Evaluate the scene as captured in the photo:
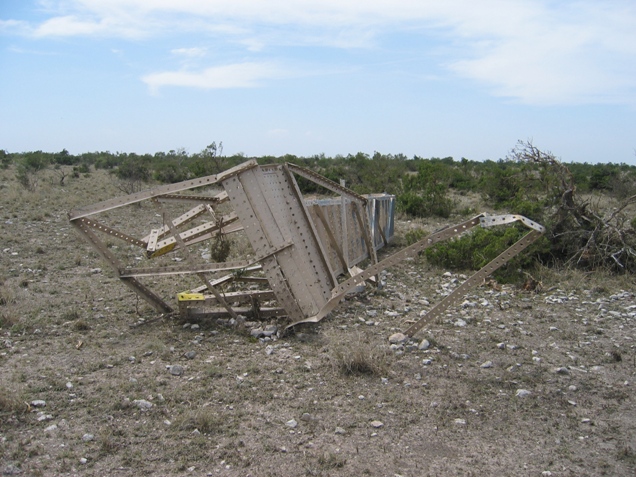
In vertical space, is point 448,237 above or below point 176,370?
above

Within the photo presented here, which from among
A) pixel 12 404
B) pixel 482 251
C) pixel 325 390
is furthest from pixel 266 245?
pixel 482 251

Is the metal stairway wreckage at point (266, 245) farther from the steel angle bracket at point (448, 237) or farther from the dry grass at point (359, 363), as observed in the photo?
the dry grass at point (359, 363)

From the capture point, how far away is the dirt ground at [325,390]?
3748 mm

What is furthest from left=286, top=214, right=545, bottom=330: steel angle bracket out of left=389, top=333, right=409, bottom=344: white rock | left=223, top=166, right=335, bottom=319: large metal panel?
left=223, top=166, right=335, bottom=319: large metal panel

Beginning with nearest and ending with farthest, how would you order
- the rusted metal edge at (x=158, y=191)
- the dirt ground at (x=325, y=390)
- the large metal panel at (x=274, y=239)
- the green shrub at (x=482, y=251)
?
1. the dirt ground at (x=325, y=390)
2. the rusted metal edge at (x=158, y=191)
3. the large metal panel at (x=274, y=239)
4. the green shrub at (x=482, y=251)

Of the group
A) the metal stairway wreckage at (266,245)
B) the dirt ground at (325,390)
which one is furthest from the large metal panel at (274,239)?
the dirt ground at (325,390)

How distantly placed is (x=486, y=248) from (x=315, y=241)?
3877 mm

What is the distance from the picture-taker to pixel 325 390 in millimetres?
4805

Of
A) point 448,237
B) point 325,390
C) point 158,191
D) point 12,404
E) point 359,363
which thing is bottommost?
point 325,390

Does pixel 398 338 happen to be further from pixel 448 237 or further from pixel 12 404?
pixel 12 404

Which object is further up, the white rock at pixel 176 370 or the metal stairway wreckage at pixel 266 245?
the metal stairway wreckage at pixel 266 245

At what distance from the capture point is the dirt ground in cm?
375

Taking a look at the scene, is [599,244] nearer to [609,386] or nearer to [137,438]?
[609,386]

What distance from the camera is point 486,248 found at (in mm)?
9539
